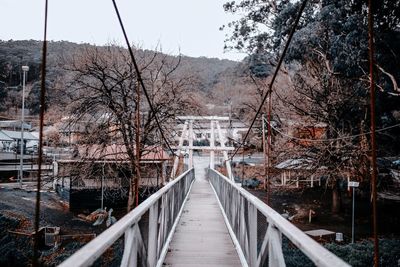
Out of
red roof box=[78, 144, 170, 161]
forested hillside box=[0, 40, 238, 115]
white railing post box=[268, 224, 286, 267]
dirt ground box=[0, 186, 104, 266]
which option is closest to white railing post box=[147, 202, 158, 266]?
Result: white railing post box=[268, 224, 286, 267]

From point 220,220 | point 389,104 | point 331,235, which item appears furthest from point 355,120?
point 220,220

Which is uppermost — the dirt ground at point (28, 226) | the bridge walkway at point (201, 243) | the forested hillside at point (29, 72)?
the forested hillside at point (29, 72)

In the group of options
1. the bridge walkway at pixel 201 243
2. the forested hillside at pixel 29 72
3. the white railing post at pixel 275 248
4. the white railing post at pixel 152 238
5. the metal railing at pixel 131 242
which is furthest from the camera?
the forested hillside at pixel 29 72

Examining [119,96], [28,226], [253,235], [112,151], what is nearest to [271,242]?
[253,235]

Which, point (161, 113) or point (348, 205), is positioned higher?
point (161, 113)

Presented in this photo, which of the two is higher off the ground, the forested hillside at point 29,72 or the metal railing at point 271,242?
the forested hillside at point 29,72

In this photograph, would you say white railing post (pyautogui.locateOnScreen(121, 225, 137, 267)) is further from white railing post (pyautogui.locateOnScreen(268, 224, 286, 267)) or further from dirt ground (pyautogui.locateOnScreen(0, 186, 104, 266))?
dirt ground (pyautogui.locateOnScreen(0, 186, 104, 266))

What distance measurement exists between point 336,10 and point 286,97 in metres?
6.92

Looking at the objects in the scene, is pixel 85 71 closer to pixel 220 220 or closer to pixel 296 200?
pixel 220 220

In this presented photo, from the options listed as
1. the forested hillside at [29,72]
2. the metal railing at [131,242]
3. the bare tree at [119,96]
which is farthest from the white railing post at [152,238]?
the forested hillside at [29,72]

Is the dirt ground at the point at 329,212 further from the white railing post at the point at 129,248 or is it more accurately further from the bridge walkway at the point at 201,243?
the white railing post at the point at 129,248

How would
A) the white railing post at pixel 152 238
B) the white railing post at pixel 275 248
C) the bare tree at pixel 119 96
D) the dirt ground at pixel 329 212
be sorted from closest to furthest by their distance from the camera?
the white railing post at pixel 275 248 < the white railing post at pixel 152 238 < the bare tree at pixel 119 96 < the dirt ground at pixel 329 212

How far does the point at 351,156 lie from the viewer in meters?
14.6

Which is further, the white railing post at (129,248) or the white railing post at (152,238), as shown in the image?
the white railing post at (152,238)
